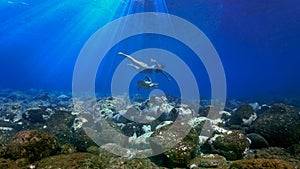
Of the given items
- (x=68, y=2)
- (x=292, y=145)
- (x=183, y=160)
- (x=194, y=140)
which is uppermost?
(x=68, y=2)

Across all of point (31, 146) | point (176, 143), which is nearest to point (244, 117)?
point (176, 143)

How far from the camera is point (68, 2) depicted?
147ft

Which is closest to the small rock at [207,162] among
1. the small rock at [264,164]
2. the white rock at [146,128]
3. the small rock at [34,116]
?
the small rock at [264,164]

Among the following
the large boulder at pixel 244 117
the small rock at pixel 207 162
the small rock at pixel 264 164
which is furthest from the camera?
the large boulder at pixel 244 117

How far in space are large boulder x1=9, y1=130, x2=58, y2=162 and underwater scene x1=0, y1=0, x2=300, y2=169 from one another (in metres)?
0.02

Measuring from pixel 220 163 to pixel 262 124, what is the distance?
341 centimetres

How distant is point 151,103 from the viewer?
13875mm

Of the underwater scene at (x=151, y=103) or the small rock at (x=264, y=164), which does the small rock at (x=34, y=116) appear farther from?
the small rock at (x=264, y=164)

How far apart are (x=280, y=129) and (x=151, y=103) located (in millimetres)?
7033

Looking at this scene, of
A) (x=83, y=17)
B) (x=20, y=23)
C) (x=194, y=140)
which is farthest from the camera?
(x=20, y=23)

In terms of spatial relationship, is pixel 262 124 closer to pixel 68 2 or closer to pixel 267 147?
pixel 267 147

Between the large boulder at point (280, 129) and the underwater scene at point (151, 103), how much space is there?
32 millimetres

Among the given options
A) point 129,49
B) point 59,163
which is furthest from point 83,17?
point 59,163

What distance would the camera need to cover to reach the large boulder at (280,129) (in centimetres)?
805
